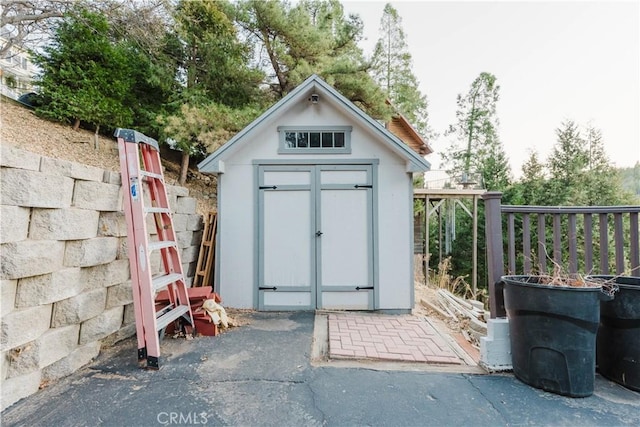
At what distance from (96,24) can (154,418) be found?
8.27 m

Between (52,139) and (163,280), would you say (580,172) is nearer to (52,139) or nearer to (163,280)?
(163,280)

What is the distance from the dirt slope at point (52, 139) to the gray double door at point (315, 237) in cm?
370

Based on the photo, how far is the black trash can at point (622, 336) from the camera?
214cm

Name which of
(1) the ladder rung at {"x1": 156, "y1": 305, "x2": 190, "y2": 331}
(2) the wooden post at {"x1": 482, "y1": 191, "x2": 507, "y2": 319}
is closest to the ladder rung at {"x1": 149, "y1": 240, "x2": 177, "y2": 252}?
(1) the ladder rung at {"x1": 156, "y1": 305, "x2": 190, "y2": 331}

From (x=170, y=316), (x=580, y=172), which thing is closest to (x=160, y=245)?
(x=170, y=316)

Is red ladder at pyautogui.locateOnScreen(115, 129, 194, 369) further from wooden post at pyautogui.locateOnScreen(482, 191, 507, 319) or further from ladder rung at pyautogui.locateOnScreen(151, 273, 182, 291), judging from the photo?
wooden post at pyautogui.locateOnScreen(482, 191, 507, 319)

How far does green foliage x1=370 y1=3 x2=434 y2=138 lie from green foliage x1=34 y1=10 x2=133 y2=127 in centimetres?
1216

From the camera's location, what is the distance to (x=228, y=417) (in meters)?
1.88

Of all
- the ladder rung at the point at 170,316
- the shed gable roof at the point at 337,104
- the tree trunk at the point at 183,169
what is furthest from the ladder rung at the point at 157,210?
the tree trunk at the point at 183,169

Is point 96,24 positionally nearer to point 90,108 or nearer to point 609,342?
point 90,108

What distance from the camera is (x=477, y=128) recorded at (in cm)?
1941

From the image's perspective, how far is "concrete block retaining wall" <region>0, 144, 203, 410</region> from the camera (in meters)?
1.91

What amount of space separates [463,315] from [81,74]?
8.76m

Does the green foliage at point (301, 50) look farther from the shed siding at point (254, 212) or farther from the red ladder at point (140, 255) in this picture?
the red ladder at point (140, 255)
